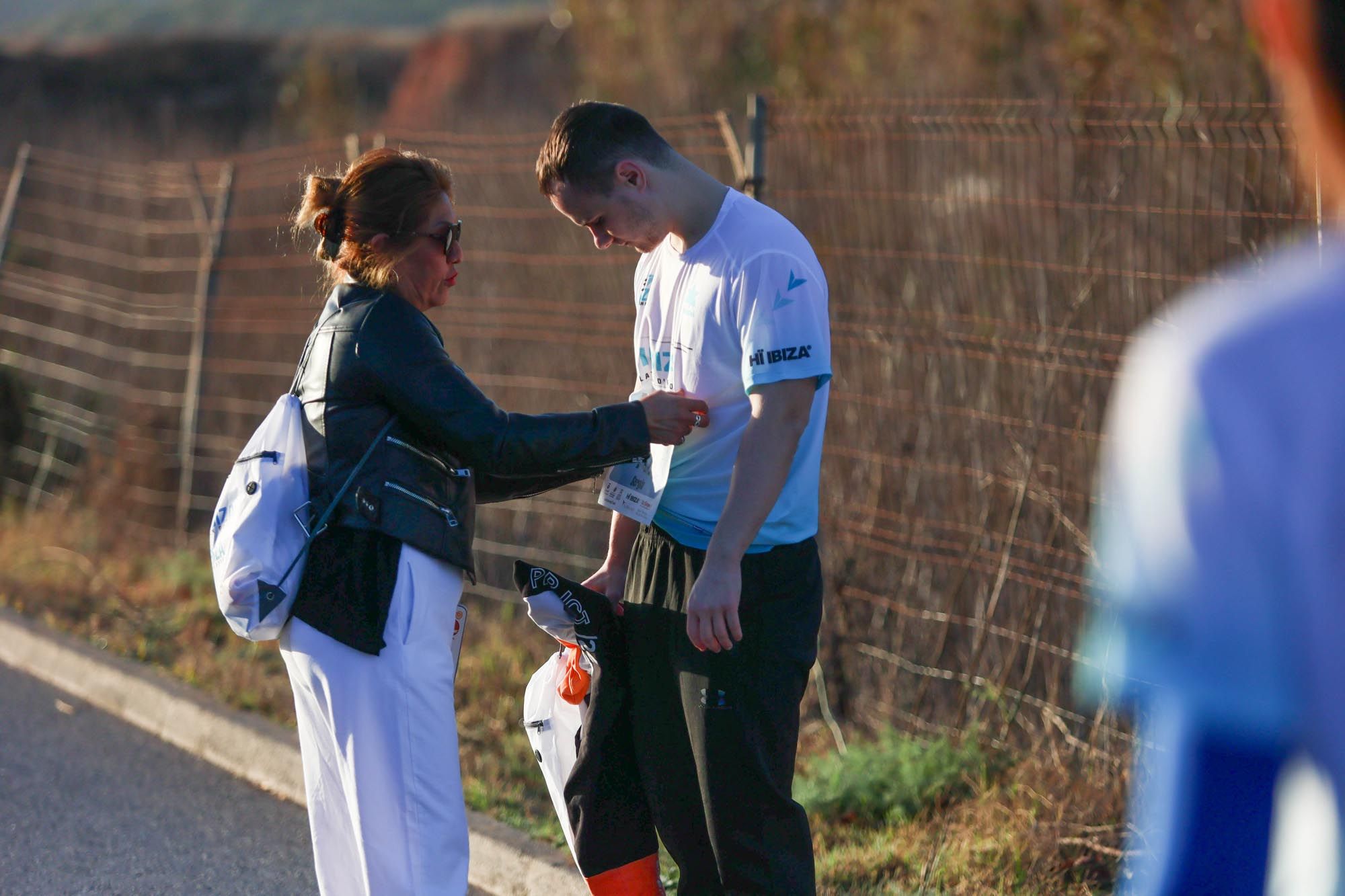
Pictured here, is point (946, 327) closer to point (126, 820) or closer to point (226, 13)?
point (126, 820)

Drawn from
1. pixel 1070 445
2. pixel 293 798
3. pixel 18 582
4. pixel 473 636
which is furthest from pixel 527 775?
pixel 18 582

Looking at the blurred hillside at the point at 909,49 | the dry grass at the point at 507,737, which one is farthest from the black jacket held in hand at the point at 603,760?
the blurred hillside at the point at 909,49

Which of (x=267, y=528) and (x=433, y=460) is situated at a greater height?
(x=433, y=460)

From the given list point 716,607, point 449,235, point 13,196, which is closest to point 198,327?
point 13,196

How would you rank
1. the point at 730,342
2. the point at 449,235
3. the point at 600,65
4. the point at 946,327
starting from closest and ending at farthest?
the point at 730,342 < the point at 449,235 < the point at 946,327 < the point at 600,65

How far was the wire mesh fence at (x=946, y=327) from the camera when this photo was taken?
4.79 metres

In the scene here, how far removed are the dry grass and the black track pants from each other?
1.00m

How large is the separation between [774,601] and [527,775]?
7.67 ft

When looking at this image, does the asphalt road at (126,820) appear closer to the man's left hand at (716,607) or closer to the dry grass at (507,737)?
the dry grass at (507,737)

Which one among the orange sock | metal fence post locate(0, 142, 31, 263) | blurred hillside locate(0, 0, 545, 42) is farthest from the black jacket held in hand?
blurred hillside locate(0, 0, 545, 42)

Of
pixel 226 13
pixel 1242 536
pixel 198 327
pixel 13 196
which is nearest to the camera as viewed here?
pixel 1242 536

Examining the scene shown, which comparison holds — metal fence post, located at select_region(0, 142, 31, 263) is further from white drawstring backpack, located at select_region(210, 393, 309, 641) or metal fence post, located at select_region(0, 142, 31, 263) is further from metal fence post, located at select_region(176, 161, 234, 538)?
white drawstring backpack, located at select_region(210, 393, 309, 641)

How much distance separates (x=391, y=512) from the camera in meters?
2.97

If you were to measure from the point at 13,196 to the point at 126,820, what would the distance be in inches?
233
